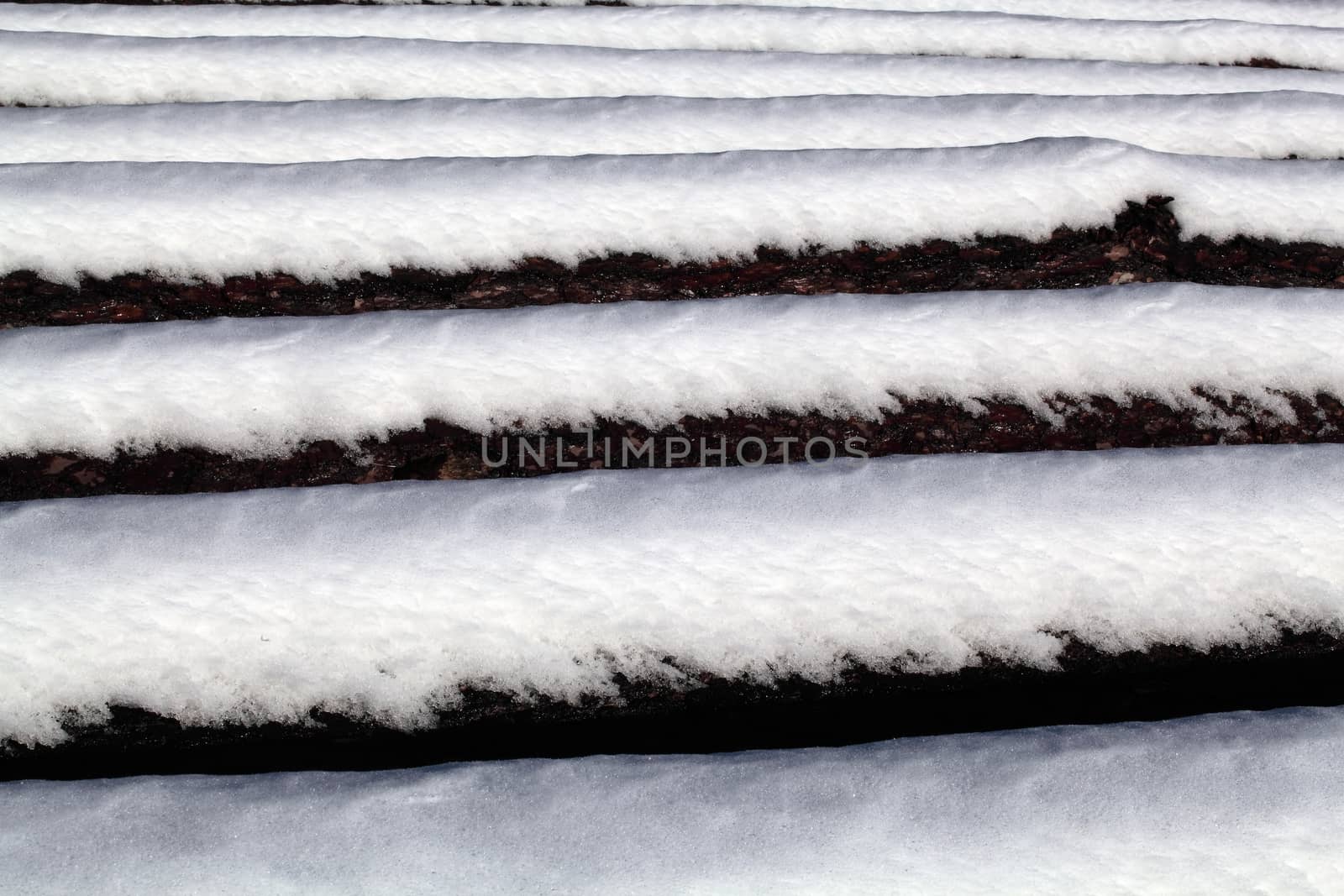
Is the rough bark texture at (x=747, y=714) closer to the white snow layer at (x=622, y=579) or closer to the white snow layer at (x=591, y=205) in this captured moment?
the white snow layer at (x=622, y=579)

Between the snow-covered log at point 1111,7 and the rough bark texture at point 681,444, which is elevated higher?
the snow-covered log at point 1111,7

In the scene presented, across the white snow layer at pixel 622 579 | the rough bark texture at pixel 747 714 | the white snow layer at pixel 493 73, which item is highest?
the white snow layer at pixel 493 73

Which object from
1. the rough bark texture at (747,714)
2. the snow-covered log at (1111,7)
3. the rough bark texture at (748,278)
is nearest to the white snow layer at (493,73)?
the snow-covered log at (1111,7)

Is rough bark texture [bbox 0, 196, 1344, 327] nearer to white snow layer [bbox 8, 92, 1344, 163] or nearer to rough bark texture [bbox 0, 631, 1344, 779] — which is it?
white snow layer [bbox 8, 92, 1344, 163]

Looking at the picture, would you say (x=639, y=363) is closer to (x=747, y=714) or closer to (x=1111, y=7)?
(x=747, y=714)

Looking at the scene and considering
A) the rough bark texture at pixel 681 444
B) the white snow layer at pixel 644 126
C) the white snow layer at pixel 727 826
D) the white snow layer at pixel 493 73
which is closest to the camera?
the white snow layer at pixel 727 826

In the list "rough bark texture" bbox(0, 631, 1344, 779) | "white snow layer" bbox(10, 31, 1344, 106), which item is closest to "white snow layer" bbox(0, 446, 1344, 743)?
"rough bark texture" bbox(0, 631, 1344, 779)

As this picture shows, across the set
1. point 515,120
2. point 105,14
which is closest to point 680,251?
point 515,120
